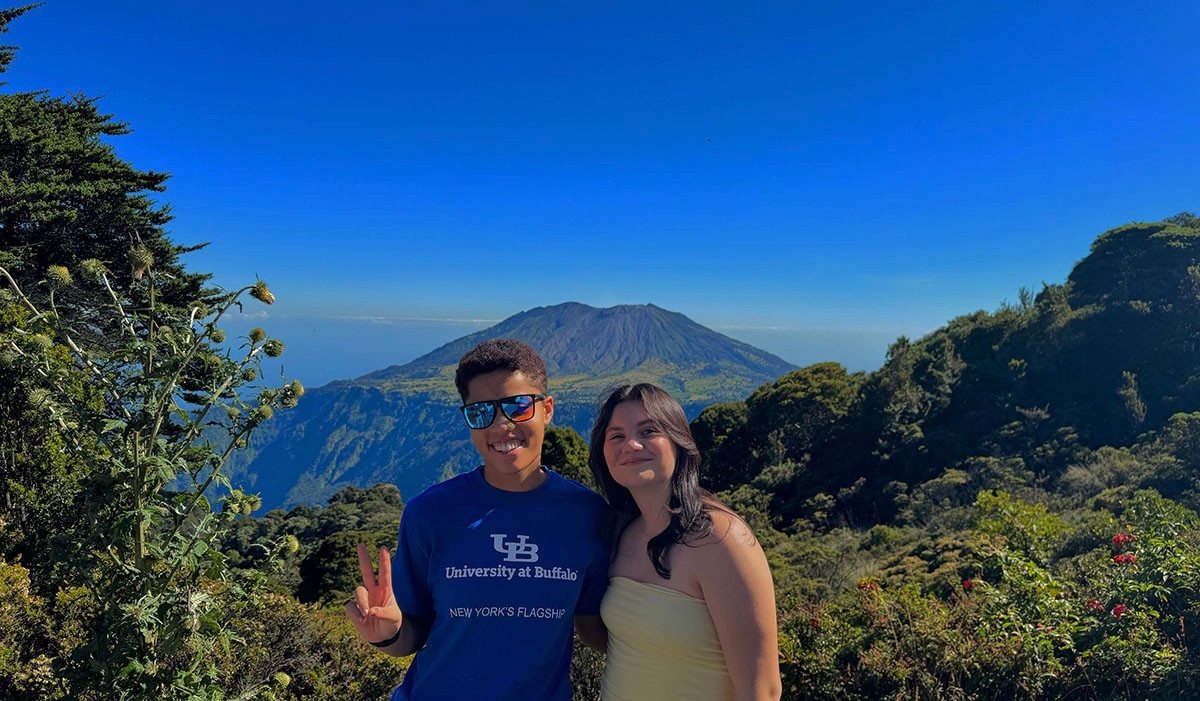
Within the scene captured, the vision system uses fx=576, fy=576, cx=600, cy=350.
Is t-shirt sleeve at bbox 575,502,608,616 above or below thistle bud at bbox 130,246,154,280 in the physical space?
below

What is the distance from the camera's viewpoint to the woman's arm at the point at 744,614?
4.99ft

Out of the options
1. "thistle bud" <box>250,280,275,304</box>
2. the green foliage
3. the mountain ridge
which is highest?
"thistle bud" <box>250,280,275,304</box>

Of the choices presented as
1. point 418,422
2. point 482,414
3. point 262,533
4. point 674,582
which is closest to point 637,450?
point 674,582

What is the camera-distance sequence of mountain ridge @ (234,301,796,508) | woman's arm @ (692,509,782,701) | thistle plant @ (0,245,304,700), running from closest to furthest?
1. woman's arm @ (692,509,782,701)
2. thistle plant @ (0,245,304,700)
3. mountain ridge @ (234,301,796,508)

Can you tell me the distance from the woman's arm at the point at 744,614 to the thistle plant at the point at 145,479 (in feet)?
5.00

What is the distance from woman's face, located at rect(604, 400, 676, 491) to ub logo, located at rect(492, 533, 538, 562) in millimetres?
335

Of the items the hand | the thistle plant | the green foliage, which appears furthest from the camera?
the green foliage

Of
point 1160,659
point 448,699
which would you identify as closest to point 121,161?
point 448,699

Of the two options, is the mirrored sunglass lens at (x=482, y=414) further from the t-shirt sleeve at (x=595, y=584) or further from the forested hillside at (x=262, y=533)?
the forested hillside at (x=262, y=533)

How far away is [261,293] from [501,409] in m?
1.05

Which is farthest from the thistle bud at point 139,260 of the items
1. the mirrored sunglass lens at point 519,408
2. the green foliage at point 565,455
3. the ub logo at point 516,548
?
the green foliage at point 565,455

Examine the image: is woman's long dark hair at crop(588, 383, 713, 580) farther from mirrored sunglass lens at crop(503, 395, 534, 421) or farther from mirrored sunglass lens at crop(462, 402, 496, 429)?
mirrored sunglass lens at crop(462, 402, 496, 429)

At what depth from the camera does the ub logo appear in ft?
5.73

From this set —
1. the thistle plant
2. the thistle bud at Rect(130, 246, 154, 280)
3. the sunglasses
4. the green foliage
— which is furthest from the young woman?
the green foliage
